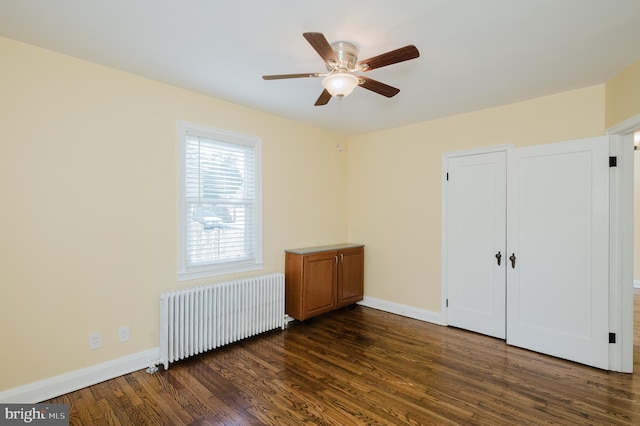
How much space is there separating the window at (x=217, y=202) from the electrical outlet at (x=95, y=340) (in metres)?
0.82

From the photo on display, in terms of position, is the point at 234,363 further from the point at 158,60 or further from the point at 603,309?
the point at 603,309

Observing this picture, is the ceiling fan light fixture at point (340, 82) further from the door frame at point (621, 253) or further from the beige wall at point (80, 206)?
the door frame at point (621, 253)

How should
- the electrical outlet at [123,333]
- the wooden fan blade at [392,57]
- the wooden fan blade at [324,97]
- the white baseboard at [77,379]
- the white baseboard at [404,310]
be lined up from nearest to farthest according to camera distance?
the wooden fan blade at [392,57] → the white baseboard at [77,379] → the wooden fan blade at [324,97] → the electrical outlet at [123,333] → the white baseboard at [404,310]

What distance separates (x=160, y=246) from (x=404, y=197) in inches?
123

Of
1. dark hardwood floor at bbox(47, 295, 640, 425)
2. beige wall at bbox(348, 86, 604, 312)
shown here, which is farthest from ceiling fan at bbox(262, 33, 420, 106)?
dark hardwood floor at bbox(47, 295, 640, 425)

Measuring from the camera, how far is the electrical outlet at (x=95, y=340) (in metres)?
2.54

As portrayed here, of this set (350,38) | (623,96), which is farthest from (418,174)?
(350,38)

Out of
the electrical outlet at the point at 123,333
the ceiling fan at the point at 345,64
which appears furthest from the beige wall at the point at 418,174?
the electrical outlet at the point at 123,333

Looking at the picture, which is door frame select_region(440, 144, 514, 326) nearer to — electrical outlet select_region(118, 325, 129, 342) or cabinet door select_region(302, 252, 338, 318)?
cabinet door select_region(302, 252, 338, 318)

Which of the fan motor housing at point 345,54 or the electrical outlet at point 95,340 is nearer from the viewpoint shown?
the fan motor housing at point 345,54

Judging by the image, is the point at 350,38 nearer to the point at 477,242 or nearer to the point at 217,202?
the point at 217,202

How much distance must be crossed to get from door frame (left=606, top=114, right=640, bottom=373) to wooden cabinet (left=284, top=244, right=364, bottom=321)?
2.76 m

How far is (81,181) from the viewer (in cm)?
250

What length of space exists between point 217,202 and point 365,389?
233 cm
